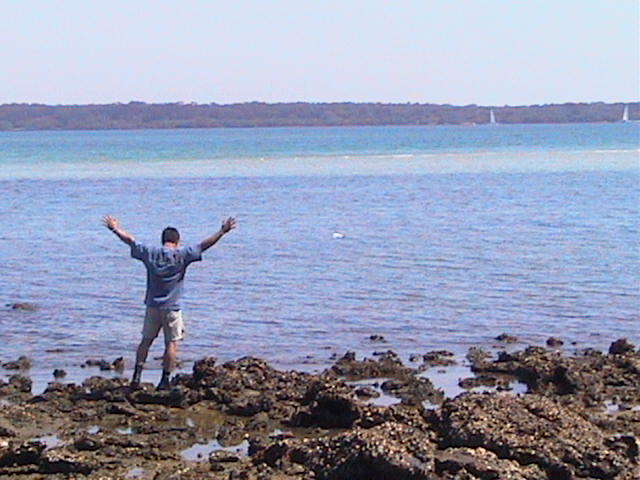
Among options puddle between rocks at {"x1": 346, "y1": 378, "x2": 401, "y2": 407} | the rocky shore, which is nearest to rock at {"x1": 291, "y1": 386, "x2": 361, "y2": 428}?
the rocky shore

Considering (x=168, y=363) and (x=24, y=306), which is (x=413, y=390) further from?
(x=24, y=306)

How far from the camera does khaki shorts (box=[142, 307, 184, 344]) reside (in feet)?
45.8

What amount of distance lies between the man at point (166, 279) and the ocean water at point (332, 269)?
200 centimetres

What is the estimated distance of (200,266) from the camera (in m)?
26.9

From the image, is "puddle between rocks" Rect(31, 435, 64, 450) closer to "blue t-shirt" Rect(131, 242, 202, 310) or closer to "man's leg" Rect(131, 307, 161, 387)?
"man's leg" Rect(131, 307, 161, 387)

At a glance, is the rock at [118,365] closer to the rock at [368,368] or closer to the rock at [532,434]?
the rock at [368,368]

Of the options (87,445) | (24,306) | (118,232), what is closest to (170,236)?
(118,232)

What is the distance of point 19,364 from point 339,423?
5394 mm

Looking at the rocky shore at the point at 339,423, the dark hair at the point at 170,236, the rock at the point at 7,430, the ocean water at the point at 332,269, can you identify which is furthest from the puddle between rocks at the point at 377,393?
the rock at the point at 7,430

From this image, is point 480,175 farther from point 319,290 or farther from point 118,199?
point 319,290

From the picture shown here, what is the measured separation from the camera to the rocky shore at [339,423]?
1027 cm

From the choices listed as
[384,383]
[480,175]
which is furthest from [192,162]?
[384,383]

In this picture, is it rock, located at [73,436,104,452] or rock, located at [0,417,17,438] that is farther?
rock, located at [0,417,17,438]

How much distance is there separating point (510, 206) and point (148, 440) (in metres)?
33.7
